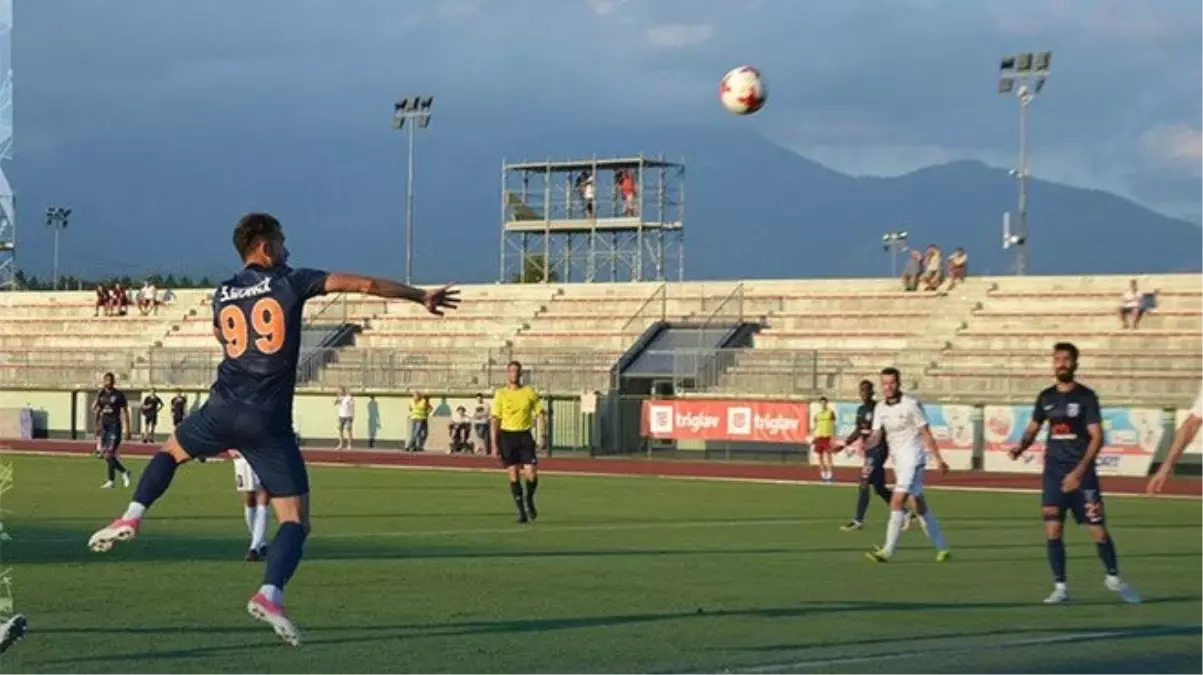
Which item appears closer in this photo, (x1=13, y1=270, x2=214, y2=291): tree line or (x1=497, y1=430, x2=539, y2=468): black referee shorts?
(x1=497, y1=430, x2=539, y2=468): black referee shorts

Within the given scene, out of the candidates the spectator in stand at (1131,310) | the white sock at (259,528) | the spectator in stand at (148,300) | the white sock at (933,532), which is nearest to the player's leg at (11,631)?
the white sock at (259,528)

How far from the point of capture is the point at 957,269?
180 ft

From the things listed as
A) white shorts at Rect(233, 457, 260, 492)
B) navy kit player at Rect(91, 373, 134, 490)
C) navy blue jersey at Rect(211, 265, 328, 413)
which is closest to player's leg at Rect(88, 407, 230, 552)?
navy blue jersey at Rect(211, 265, 328, 413)

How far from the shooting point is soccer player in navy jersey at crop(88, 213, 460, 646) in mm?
10883

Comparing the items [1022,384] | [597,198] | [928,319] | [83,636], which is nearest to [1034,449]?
[1022,384]

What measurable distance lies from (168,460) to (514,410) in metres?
13.5

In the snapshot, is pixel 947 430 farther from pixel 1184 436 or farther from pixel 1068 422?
pixel 1184 436

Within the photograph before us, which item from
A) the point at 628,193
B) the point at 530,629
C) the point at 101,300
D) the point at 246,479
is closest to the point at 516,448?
the point at 246,479

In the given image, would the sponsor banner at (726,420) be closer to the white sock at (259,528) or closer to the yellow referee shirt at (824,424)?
the yellow referee shirt at (824,424)

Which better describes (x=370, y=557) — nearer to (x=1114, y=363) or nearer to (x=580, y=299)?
(x=1114, y=363)

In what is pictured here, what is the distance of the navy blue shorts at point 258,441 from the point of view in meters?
11.0

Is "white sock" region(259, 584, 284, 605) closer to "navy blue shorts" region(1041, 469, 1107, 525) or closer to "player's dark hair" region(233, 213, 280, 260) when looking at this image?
"player's dark hair" region(233, 213, 280, 260)

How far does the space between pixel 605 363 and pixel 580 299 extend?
733cm

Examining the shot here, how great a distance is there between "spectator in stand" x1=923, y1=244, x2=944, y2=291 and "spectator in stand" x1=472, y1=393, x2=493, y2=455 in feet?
43.1
